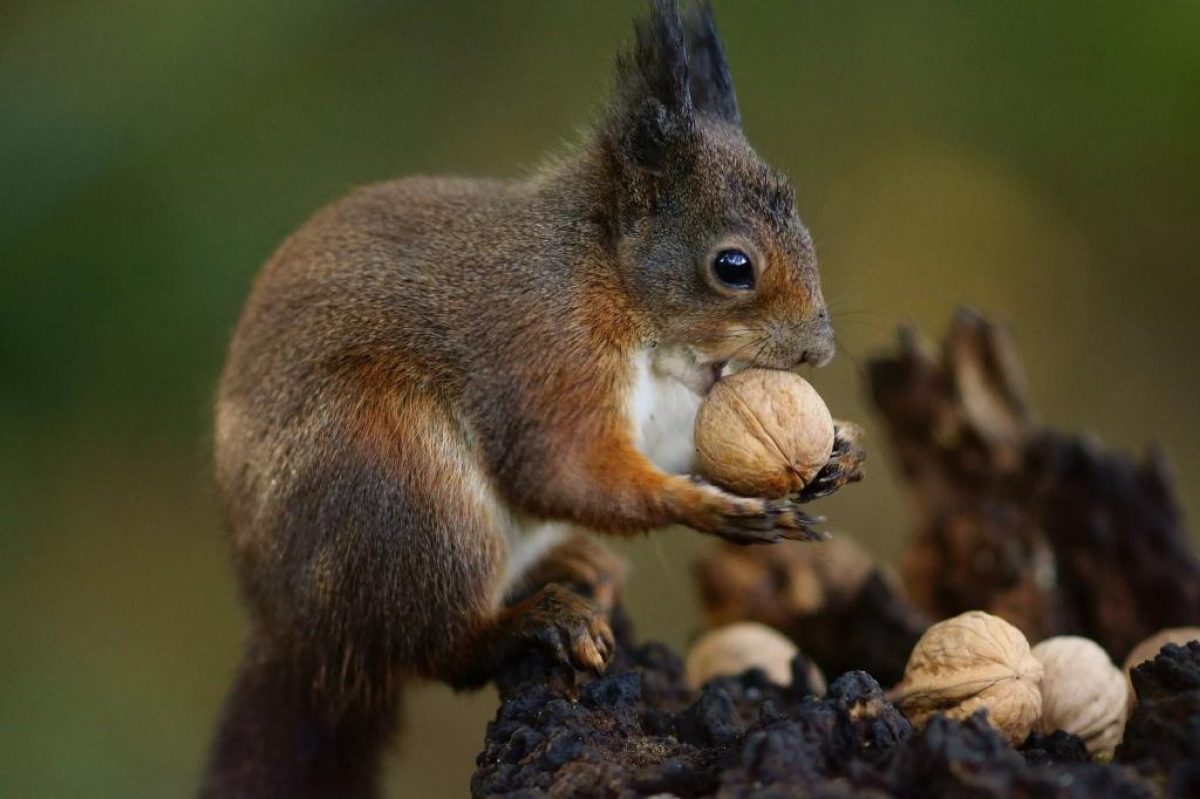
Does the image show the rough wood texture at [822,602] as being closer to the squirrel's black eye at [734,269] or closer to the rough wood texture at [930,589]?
the rough wood texture at [930,589]

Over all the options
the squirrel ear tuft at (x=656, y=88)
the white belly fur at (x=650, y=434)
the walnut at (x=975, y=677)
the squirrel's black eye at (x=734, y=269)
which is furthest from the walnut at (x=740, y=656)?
Answer: the squirrel ear tuft at (x=656, y=88)

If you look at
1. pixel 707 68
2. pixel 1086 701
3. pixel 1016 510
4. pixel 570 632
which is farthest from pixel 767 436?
pixel 1016 510

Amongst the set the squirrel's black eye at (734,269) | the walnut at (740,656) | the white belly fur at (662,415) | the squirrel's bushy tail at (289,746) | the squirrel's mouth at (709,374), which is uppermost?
the squirrel's black eye at (734,269)

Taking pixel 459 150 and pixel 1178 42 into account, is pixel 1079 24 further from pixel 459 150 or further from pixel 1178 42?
pixel 459 150

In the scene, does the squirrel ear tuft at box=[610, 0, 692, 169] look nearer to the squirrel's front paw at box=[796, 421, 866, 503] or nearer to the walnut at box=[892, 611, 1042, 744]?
the squirrel's front paw at box=[796, 421, 866, 503]

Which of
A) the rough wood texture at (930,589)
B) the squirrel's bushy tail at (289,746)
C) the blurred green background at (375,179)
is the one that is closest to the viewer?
the rough wood texture at (930,589)

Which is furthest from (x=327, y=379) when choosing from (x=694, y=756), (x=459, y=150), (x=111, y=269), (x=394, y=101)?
(x=459, y=150)

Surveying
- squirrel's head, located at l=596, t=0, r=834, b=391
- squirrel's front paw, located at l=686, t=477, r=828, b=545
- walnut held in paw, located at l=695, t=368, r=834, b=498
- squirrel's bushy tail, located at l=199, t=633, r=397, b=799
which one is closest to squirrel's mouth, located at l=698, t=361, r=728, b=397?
squirrel's head, located at l=596, t=0, r=834, b=391
